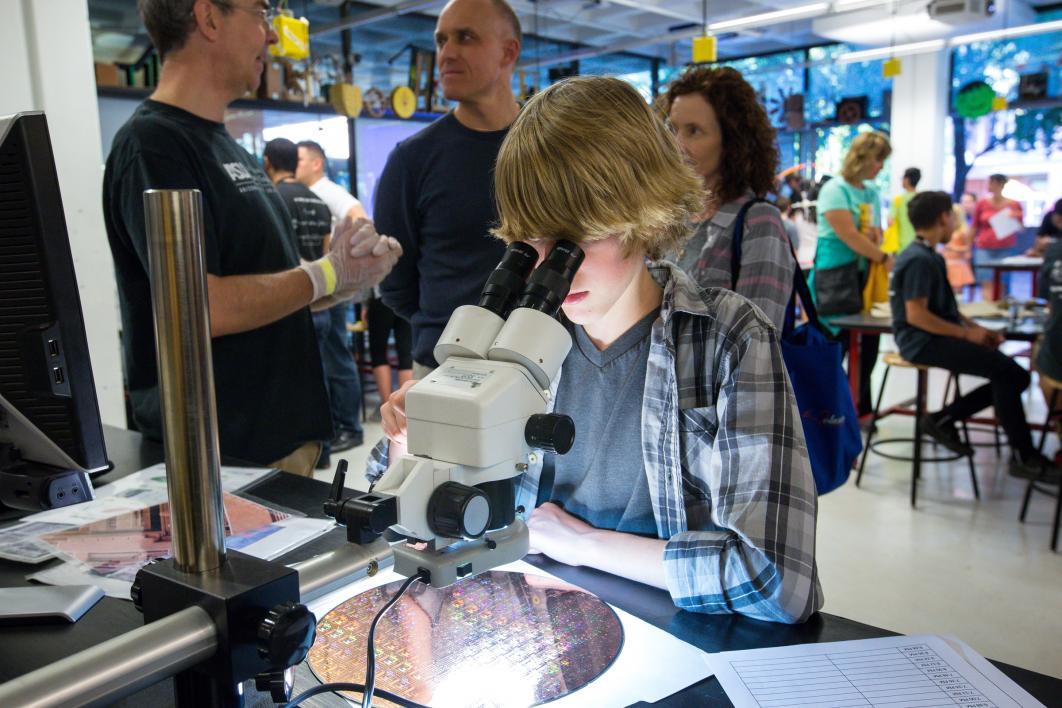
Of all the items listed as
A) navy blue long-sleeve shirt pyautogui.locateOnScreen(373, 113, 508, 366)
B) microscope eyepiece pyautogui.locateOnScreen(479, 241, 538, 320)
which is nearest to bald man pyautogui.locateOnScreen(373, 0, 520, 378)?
navy blue long-sleeve shirt pyautogui.locateOnScreen(373, 113, 508, 366)

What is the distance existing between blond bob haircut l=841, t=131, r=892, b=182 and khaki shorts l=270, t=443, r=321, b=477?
3.55m

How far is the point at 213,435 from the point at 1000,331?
12.0 feet

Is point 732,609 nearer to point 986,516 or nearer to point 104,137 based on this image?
point 986,516

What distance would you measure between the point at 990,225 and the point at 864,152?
470 centimetres

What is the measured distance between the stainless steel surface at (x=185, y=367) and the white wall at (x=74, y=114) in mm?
2215

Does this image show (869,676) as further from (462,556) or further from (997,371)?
(997,371)

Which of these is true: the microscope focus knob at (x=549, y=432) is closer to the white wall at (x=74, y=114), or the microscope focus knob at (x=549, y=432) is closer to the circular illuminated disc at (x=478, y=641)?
the circular illuminated disc at (x=478, y=641)

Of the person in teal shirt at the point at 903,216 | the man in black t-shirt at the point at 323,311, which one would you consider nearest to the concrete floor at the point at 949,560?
the man in black t-shirt at the point at 323,311

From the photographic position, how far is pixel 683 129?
2.18 metres

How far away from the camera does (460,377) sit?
659 millimetres

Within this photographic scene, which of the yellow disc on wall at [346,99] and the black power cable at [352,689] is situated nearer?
the black power cable at [352,689]

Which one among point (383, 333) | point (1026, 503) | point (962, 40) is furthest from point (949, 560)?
point (962, 40)

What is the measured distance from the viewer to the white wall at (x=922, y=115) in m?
9.17

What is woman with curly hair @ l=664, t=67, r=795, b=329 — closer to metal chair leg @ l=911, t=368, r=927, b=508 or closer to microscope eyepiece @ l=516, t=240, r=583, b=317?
microscope eyepiece @ l=516, t=240, r=583, b=317
